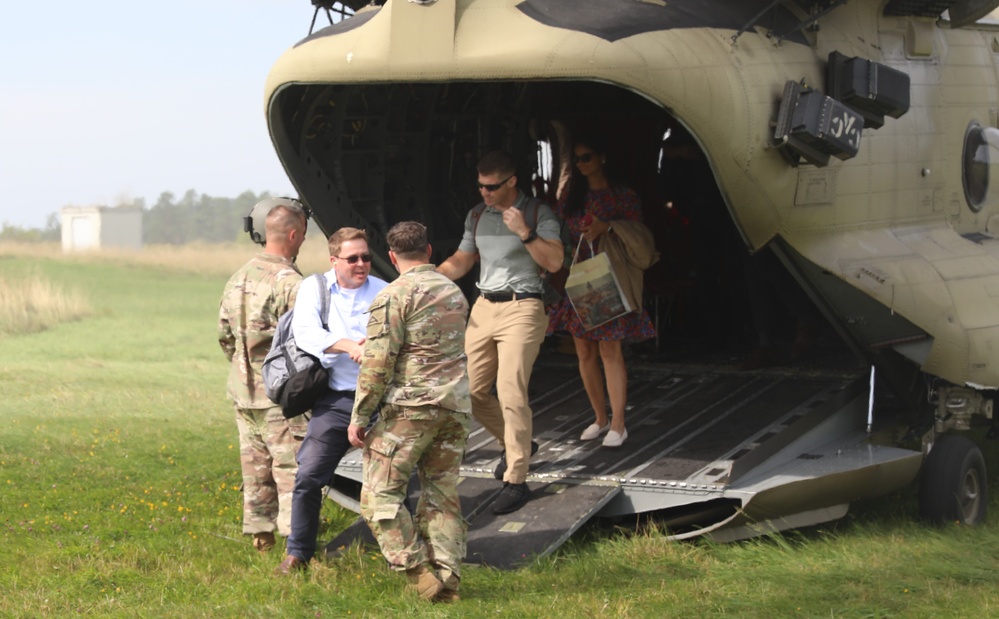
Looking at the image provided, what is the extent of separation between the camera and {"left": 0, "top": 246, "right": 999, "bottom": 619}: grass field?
6.27 m

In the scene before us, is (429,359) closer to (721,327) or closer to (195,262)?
(721,327)

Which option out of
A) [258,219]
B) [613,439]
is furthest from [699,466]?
[258,219]

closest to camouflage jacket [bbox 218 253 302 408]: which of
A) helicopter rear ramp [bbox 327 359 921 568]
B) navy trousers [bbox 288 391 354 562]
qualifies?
navy trousers [bbox 288 391 354 562]

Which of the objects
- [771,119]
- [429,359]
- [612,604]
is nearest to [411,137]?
[771,119]

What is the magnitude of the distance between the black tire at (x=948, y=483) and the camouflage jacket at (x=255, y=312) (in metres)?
3.69

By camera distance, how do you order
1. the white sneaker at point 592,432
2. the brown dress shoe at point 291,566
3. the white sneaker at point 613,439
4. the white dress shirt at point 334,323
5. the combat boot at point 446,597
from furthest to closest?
the white sneaker at point 592,432 < the white sneaker at point 613,439 < the brown dress shoe at point 291,566 < the white dress shirt at point 334,323 < the combat boot at point 446,597

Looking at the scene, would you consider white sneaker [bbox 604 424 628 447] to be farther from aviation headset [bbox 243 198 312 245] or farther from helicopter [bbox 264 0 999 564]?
aviation headset [bbox 243 198 312 245]

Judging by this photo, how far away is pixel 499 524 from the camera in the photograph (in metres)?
7.25

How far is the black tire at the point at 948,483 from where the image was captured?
7.91 m

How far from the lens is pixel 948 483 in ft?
26.0

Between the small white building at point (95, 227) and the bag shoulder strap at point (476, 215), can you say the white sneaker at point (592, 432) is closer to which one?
the bag shoulder strap at point (476, 215)

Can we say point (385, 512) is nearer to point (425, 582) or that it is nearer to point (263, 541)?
point (425, 582)

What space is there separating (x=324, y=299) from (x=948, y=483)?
3.71m

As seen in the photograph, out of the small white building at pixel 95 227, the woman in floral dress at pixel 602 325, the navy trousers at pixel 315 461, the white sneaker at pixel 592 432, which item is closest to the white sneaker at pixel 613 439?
the woman in floral dress at pixel 602 325
